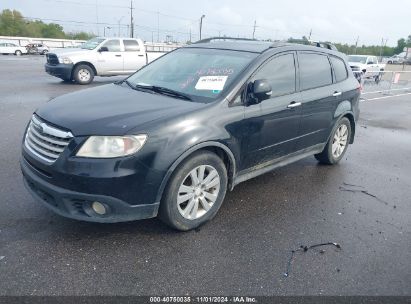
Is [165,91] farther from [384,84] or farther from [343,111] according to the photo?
[384,84]

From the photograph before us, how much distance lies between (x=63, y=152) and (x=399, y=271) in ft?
9.67

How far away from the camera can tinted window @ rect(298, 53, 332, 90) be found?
4.52m

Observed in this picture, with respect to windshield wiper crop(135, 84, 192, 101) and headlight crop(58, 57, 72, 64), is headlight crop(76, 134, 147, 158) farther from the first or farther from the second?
headlight crop(58, 57, 72, 64)

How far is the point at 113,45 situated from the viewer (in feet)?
47.2

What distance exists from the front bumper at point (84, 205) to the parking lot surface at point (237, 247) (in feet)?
0.96

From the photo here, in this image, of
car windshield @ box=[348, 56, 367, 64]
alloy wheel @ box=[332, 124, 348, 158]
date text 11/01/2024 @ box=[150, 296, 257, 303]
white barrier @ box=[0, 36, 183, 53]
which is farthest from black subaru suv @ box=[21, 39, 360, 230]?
white barrier @ box=[0, 36, 183, 53]

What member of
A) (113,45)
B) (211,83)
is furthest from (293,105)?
(113,45)

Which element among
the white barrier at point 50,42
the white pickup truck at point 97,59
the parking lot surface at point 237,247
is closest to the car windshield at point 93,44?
the white pickup truck at point 97,59

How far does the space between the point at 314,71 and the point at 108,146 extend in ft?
10.2

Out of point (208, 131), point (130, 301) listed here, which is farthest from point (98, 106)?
point (130, 301)

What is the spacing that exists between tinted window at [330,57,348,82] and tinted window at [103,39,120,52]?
10846 mm

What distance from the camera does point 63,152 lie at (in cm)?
289

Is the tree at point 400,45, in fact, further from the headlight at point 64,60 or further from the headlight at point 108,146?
the headlight at point 108,146

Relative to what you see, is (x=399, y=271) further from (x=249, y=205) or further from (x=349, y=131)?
(x=349, y=131)
